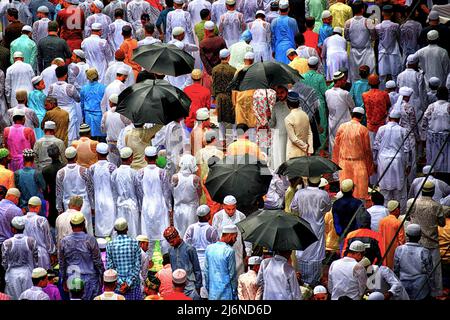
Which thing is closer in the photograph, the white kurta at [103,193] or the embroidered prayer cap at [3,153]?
the white kurta at [103,193]

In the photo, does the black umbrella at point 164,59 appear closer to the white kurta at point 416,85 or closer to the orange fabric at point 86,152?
the orange fabric at point 86,152

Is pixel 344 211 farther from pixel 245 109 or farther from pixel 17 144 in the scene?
pixel 17 144

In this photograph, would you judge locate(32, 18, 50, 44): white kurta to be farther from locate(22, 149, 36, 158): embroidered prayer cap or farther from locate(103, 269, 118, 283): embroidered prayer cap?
locate(103, 269, 118, 283): embroidered prayer cap

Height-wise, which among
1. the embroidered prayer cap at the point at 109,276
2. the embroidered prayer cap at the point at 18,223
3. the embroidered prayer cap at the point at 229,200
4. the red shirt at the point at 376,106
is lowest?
the embroidered prayer cap at the point at 109,276

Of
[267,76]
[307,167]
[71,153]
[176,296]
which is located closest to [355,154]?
[267,76]

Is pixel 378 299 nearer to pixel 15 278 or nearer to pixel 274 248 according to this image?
pixel 274 248

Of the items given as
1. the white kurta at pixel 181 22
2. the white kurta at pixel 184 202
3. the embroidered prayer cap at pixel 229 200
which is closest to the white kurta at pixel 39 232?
the white kurta at pixel 184 202

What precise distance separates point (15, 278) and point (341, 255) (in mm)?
4401

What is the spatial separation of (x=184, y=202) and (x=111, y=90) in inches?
142

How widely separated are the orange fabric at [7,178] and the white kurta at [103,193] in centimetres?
115

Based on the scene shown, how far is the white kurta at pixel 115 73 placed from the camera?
26156 mm

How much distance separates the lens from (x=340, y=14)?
2830cm

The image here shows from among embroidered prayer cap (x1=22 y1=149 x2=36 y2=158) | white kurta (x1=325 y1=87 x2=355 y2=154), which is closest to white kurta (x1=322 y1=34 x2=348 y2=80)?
white kurta (x1=325 y1=87 x2=355 y2=154)
